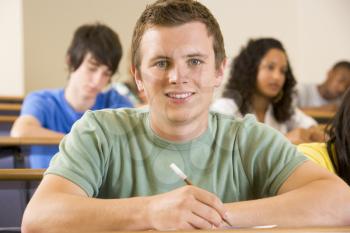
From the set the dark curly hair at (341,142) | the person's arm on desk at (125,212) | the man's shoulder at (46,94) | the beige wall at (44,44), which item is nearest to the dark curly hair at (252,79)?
the man's shoulder at (46,94)

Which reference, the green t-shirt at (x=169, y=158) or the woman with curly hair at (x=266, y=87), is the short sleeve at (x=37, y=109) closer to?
the woman with curly hair at (x=266, y=87)

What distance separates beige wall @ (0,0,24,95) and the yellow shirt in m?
3.20

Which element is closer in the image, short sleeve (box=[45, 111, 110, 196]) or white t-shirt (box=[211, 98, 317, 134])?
short sleeve (box=[45, 111, 110, 196])

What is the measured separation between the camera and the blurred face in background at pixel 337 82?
420 cm

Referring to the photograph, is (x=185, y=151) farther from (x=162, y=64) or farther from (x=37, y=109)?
(x=37, y=109)

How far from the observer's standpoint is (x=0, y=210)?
1222mm

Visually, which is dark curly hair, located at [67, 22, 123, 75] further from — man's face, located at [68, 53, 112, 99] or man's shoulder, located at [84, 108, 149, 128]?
man's shoulder, located at [84, 108, 149, 128]

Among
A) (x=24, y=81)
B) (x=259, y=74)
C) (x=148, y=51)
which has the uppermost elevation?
(x=148, y=51)

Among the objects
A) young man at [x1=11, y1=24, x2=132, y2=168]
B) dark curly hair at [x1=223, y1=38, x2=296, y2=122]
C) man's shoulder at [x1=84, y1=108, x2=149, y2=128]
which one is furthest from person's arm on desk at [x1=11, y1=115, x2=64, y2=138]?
man's shoulder at [x1=84, y1=108, x2=149, y2=128]

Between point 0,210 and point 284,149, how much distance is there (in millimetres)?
600

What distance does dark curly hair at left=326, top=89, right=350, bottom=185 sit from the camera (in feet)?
4.35

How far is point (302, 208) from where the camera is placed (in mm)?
1000

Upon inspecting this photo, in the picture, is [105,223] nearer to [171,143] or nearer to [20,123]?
[171,143]

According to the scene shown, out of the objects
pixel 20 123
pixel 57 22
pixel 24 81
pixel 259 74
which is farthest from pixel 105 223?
pixel 24 81
